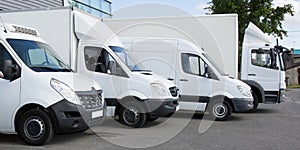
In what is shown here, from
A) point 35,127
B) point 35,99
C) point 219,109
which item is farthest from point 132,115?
point 219,109

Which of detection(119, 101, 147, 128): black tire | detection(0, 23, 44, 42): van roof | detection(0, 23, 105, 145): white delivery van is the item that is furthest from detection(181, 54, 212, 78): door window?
detection(0, 23, 44, 42): van roof

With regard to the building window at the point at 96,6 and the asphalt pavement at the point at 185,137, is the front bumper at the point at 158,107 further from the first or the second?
the building window at the point at 96,6

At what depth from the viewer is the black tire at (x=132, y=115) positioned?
923 cm

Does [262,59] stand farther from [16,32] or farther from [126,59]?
[16,32]

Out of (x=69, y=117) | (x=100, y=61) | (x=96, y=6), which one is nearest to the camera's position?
(x=69, y=117)

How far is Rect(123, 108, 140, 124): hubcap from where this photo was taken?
9266 mm

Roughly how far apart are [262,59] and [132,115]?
6132mm

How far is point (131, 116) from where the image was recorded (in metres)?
9.30

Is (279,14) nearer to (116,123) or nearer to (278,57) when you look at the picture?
(278,57)

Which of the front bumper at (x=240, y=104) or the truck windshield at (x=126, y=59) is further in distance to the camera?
the front bumper at (x=240, y=104)

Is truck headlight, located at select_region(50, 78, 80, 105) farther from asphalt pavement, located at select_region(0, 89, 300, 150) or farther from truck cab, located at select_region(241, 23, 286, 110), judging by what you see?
truck cab, located at select_region(241, 23, 286, 110)

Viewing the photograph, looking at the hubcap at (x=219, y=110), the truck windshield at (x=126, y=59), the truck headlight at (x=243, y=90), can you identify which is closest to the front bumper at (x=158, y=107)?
the truck windshield at (x=126, y=59)

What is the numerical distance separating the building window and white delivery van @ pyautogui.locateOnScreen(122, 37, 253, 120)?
9088mm

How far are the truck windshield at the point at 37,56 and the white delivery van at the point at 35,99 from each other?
21mm
